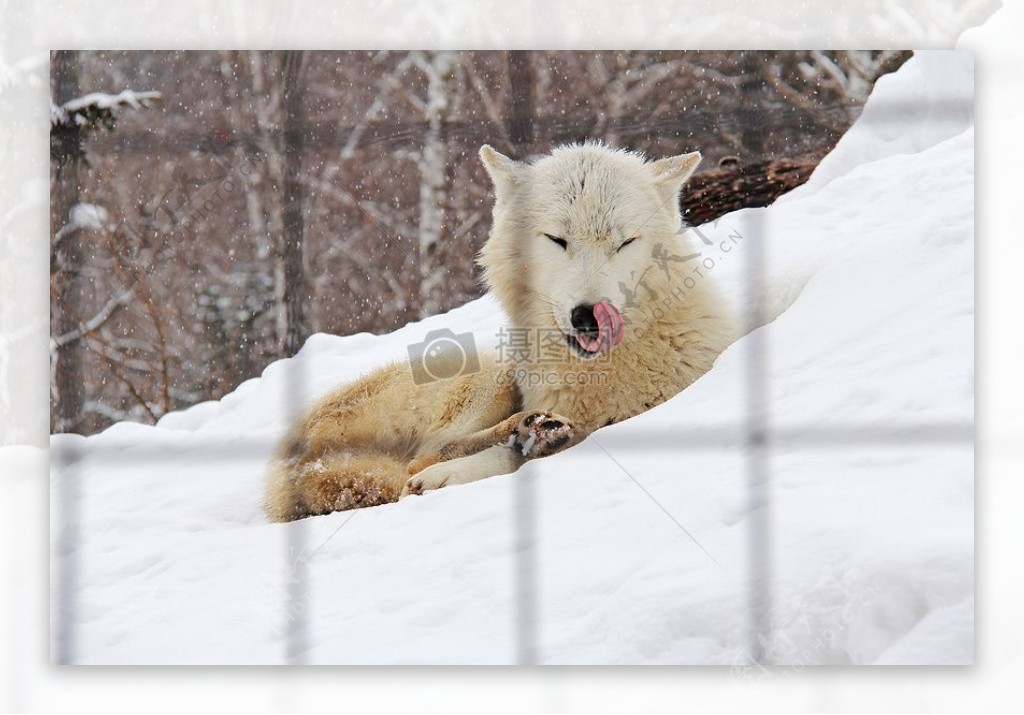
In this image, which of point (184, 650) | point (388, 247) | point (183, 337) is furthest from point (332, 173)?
point (184, 650)

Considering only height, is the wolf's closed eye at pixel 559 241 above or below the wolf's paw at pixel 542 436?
above

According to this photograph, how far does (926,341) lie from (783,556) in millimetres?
756

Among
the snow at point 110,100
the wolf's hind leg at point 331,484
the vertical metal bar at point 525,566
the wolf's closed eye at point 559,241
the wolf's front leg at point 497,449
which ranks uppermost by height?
the snow at point 110,100

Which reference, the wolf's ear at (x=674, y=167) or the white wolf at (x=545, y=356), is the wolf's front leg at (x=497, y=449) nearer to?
the white wolf at (x=545, y=356)

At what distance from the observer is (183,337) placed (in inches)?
124

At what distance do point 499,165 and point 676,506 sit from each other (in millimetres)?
1115

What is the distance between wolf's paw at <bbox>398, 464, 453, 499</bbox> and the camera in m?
3.10

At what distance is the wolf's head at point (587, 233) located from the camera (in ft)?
10.1

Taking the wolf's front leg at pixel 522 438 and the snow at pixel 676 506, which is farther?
the wolf's front leg at pixel 522 438

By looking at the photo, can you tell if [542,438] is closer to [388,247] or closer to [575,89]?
[388,247]

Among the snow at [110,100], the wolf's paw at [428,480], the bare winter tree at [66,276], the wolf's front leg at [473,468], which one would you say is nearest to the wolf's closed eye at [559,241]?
the wolf's front leg at [473,468]

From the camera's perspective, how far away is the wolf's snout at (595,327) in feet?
10.1

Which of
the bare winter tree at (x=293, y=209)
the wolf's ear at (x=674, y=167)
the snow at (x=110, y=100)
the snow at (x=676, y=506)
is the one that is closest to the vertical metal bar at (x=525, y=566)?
the snow at (x=676, y=506)

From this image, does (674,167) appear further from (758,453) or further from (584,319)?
(758,453)
